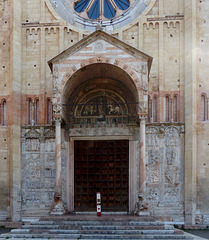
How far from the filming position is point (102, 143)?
1747 cm

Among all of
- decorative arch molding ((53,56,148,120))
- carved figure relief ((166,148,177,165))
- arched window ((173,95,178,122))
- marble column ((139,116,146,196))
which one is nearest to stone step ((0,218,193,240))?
marble column ((139,116,146,196))

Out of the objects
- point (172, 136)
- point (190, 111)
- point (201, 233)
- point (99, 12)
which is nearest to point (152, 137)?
point (172, 136)

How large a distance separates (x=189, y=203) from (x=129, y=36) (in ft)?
27.5

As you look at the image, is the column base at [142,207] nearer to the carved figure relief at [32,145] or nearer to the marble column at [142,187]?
the marble column at [142,187]

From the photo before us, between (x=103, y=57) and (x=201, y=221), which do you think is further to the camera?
(x=201, y=221)

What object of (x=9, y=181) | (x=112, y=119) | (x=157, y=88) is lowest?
(x=9, y=181)

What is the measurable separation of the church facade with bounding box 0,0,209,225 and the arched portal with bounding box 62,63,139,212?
48mm

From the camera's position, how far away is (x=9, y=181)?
17.0 metres

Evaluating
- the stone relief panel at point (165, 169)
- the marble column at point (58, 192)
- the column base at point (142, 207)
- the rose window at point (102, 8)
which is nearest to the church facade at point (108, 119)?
the stone relief panel at point (165, 169)

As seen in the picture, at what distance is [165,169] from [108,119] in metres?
3.59

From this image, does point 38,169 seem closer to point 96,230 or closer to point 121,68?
point 96,230

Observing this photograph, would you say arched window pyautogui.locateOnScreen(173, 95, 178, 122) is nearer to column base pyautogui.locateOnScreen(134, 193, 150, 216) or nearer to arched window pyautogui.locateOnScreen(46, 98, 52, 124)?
column base pyautogui.locateOnScreen(134, 193, 150, 216)

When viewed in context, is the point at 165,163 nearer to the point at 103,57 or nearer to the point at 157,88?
the point at 157,88

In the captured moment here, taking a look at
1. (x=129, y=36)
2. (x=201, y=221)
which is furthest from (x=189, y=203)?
(x=129, y=36)
